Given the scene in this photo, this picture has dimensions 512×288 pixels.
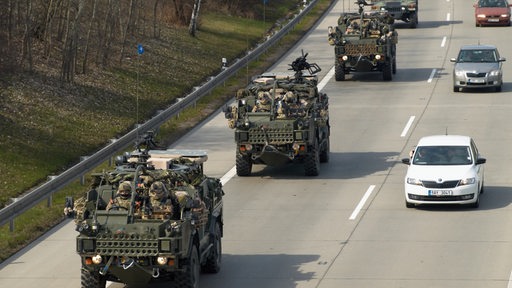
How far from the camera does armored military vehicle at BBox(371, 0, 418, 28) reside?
193ft

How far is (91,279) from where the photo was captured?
19625 mm

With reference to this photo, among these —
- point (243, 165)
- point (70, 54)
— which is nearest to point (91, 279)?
point (243, 165)

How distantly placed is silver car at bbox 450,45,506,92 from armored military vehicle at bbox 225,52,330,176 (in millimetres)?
12079

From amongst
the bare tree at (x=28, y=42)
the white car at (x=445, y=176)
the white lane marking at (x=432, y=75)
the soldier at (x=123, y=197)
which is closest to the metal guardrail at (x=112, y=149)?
the soldier at (x=123, y=197)

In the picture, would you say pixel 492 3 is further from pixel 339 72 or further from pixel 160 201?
pixel 160 201

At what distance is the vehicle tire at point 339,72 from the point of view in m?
45.6

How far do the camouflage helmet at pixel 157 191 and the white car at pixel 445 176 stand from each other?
7998 mm

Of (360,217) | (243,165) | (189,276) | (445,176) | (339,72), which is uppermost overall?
(339,72)

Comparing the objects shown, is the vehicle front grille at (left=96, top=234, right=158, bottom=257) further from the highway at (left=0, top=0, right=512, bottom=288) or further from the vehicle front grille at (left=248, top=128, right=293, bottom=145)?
the vehicle front grille at (left=248, top=128, right=293, bottom=145)

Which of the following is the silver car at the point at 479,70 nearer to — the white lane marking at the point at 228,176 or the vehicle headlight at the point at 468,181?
the white lane marking at the point at 228,176

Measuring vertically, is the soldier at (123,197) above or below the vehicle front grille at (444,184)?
above

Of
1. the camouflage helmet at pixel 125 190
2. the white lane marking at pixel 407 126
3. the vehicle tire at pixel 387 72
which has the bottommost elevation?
the white lane marking at pixel 407 126

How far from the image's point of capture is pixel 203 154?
2255 cm

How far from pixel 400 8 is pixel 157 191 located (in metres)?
40.4
